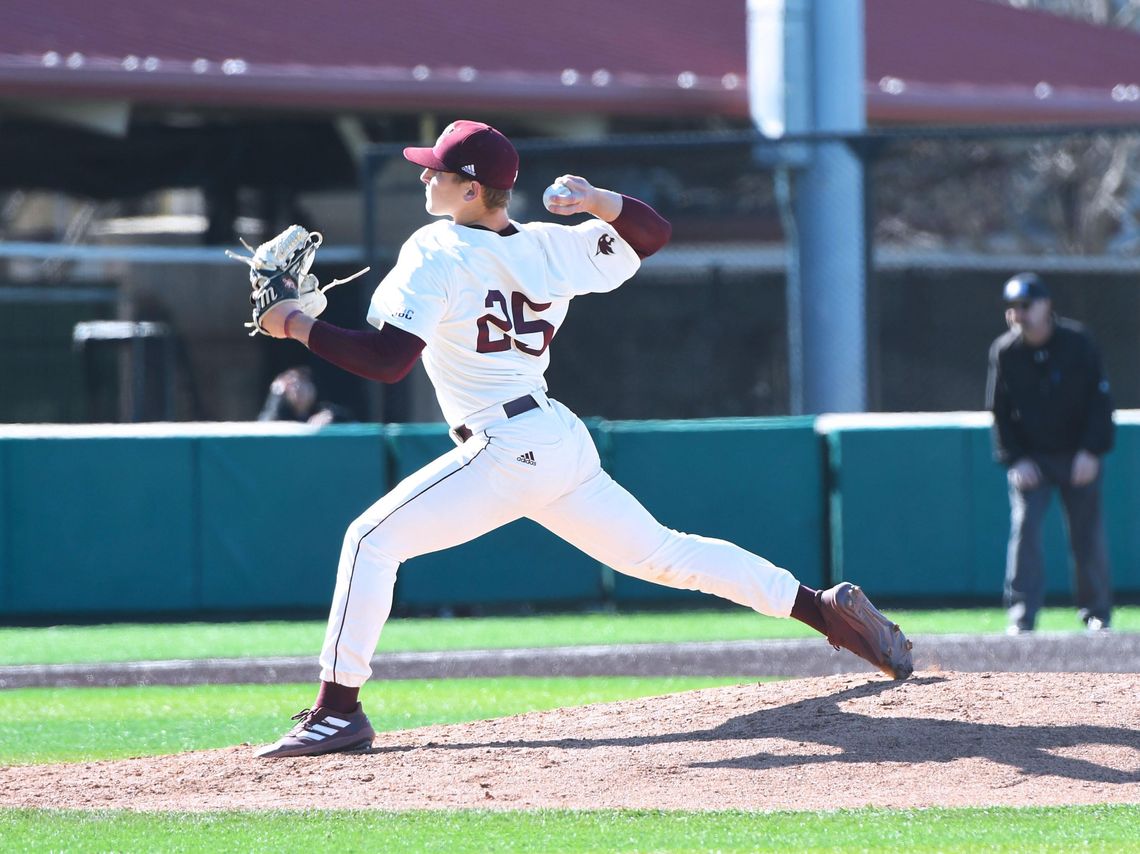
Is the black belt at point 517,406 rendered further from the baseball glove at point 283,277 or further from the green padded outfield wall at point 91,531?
the green padded outfield wall at point 91,531

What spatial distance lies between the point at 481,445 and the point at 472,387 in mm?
180

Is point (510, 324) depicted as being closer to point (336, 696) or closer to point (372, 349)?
point (372, 349)

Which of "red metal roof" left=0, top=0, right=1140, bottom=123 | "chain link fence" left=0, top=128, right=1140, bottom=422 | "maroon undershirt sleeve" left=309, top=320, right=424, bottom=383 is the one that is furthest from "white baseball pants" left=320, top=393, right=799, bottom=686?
"red metal roof" left=0, top=0, right=1140, bottom=123

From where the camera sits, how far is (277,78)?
14.7 m

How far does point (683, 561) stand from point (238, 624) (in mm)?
Result: 5485

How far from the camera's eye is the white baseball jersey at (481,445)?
5285 mm

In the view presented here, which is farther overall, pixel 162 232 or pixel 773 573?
pixel 162 232

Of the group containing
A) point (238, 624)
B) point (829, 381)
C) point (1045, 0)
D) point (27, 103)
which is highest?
point (1045, 0)

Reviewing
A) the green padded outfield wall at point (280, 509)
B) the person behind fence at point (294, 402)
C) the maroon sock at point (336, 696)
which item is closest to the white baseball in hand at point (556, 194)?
the maroon sock at point (336, 696)

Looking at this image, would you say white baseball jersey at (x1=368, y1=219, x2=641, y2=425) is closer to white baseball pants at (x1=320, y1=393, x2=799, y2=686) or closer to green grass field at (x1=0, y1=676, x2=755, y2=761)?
white baseball pants at (x1=320, y1=393, x2=799, y2=686)

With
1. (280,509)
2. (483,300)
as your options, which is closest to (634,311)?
(280,509)

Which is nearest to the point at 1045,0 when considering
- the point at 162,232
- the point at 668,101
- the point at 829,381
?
the point at 668,101

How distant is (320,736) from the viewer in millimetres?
5422

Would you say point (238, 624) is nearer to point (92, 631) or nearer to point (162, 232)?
point (92, 631)
